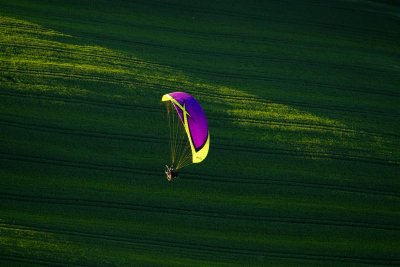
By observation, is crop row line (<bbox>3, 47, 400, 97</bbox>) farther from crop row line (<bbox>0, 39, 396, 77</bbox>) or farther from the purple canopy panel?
the purple canopy panel

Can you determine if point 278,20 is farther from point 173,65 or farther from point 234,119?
point 234,119

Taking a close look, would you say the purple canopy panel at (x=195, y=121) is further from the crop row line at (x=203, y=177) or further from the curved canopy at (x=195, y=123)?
the crop row line at (x=203, y=177)

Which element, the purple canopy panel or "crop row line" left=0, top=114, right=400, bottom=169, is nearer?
the purple canopy panel

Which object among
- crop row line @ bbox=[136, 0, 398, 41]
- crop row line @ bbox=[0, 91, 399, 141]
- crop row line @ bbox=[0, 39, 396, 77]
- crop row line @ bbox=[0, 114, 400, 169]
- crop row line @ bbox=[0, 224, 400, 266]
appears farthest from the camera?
crop row line @ bbox=[136, 0, 398, 41]

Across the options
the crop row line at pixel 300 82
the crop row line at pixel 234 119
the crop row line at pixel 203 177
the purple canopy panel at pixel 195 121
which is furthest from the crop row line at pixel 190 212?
the crop row line at pixel 300 82

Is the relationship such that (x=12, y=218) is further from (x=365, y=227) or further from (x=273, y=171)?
(x=365, y=227)

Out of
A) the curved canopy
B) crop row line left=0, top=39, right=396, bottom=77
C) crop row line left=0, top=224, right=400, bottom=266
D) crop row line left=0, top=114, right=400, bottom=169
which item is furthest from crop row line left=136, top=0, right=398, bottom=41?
crop row line left=0, top=224, right=400, bottom=266

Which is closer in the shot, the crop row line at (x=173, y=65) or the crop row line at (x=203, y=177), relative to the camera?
the crop row line at (x=203, y=177)

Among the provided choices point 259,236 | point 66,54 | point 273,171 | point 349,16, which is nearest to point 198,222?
point 259,236

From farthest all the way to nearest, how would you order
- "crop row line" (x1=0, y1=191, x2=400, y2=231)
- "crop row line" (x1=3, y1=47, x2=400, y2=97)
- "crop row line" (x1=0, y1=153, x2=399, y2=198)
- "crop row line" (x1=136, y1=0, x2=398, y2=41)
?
"crop row line" (x1=136, y1=0, x2=398, y2=41)
"crop row line" (x1=3, y1=47, x2=400, y2=97)
"crop row line" (x1=0, y1=153, x2=399, y2=198)
"crop row line" (x1=0, y1=191, x2=400, y2=231)
